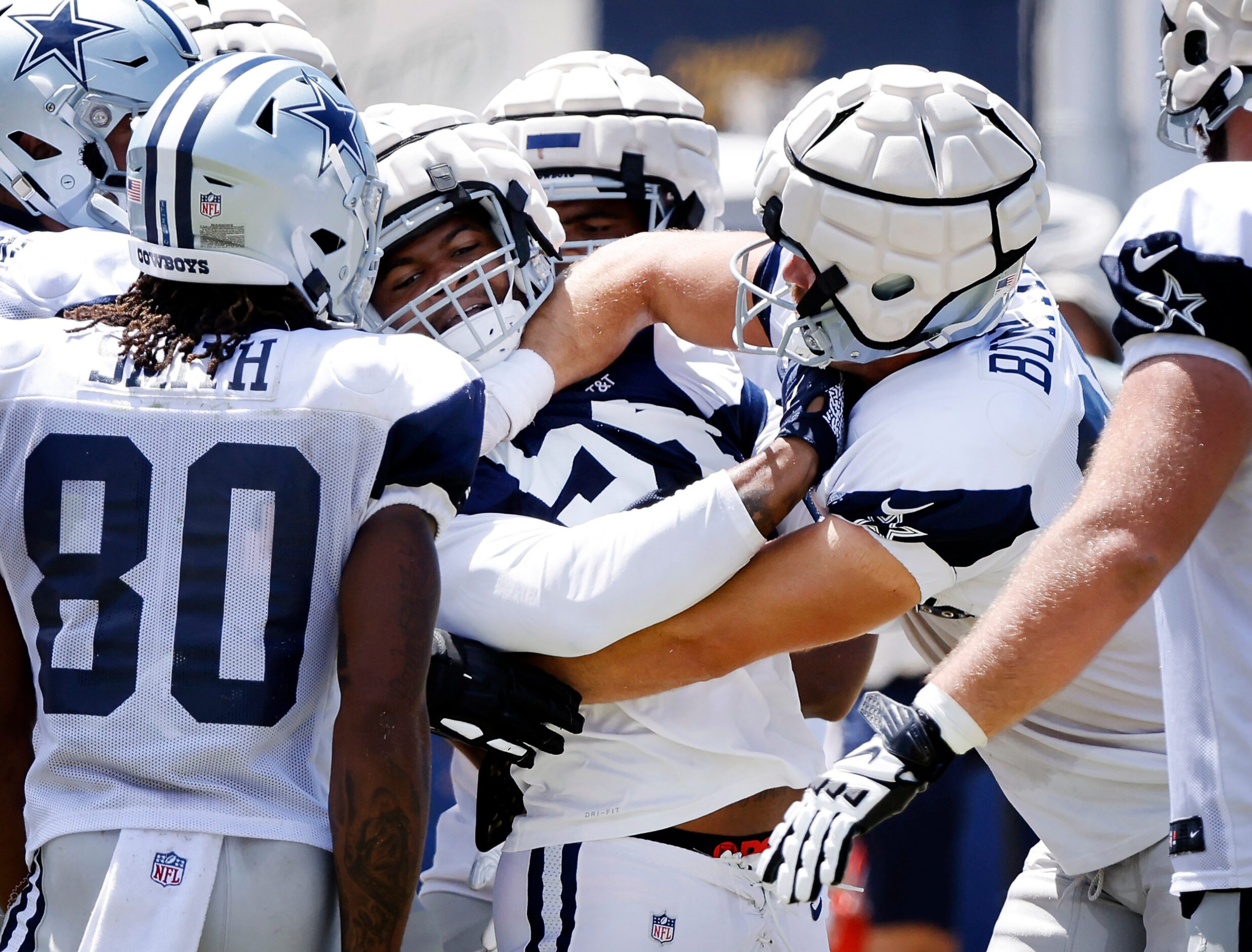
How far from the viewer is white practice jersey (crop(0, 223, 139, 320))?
210cm

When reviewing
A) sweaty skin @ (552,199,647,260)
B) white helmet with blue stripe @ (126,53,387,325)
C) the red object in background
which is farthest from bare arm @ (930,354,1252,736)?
the red object in background

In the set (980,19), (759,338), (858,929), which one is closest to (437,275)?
(759,338)

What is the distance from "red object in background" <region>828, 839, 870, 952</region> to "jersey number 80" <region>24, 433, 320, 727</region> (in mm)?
2954

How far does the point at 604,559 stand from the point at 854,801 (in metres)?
0.77

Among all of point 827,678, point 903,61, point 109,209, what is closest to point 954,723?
point 827,678

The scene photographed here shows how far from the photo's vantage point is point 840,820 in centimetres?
163

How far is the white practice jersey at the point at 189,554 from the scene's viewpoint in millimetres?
1766

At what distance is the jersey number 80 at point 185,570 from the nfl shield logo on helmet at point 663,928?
2.64 feet

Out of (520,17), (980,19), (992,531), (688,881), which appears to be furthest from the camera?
(520,17)

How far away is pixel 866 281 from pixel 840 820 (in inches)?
36.4

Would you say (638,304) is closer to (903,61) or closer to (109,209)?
(109,209)

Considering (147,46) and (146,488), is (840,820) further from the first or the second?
(147,46)

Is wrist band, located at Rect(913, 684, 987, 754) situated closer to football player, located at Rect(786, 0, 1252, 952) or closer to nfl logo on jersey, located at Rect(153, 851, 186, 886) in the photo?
football player, located at Rect(786, 0, 1252, 952)

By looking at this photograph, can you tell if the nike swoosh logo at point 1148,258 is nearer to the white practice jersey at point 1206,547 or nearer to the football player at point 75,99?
the white practice jersey at point 1206,547
